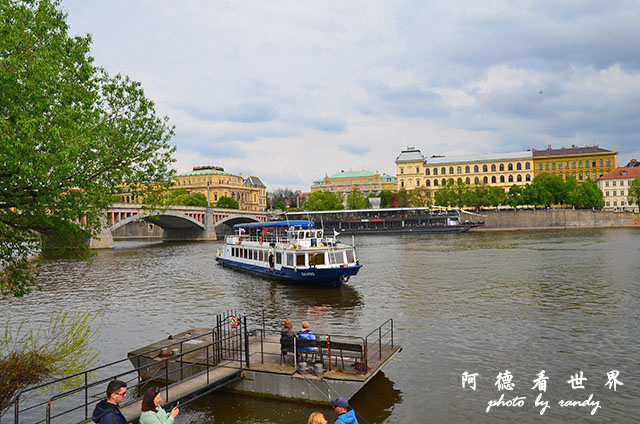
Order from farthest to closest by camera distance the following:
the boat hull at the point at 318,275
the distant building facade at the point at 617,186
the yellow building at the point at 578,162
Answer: the yellow building at the point at 578,162, the distant building facade at the point at 617,186, the boat hull at the point at 318,275

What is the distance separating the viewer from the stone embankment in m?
134

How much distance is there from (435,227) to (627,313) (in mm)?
116121

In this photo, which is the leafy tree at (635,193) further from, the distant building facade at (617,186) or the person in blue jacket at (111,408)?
the person in blue jacket at (111,408)

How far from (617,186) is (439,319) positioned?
163m

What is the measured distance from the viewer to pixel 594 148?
185 metres

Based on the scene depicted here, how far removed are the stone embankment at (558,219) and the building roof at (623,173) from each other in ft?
108

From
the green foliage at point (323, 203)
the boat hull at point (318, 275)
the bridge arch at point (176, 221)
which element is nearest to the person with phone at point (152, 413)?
the boat hull at point (318, 275)

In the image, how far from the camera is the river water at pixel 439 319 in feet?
53.8

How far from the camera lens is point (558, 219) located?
449ft

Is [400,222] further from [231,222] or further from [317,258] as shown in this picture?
[317,258]

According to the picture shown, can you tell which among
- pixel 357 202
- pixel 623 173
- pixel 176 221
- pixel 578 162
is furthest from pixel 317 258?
pixel 578 162

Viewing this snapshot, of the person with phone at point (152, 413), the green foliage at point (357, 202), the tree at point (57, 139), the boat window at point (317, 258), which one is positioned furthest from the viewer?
the green foliage at point (357, 202)

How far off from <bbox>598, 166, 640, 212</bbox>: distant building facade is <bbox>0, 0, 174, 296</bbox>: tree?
17522 cm

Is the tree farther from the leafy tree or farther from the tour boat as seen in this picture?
the leafy tree
